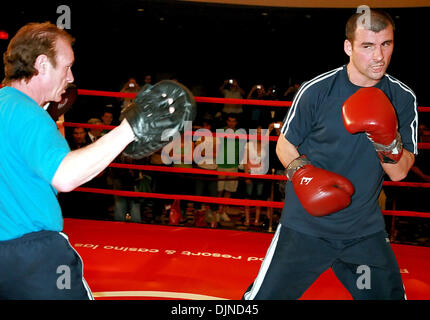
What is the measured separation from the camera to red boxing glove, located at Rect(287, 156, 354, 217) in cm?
163

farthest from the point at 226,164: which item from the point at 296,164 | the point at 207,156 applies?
the point at 296,164

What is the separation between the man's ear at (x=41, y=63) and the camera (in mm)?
1320

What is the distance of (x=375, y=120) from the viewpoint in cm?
158

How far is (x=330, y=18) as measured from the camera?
8539 millimetres

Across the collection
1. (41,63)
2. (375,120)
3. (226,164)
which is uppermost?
(41,63)

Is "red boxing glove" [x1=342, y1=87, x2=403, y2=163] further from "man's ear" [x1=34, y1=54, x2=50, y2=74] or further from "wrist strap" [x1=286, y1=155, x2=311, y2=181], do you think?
"man's ear" [x1=34, y1=54, x2=50, y2=74]

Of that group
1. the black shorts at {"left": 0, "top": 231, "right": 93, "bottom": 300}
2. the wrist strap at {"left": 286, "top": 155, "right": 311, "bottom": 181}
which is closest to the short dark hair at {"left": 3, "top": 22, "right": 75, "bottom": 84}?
the black shorts at {"left": 0, "top": 231, "right": 93, "bottom": 300}

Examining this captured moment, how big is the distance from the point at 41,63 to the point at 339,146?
42.9 inches

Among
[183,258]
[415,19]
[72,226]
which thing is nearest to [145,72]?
[415,19]

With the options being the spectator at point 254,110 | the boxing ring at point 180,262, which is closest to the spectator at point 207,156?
the boxing ring at point 180,262

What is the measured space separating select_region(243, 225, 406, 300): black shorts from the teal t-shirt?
78 cm

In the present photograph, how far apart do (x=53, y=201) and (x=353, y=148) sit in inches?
43.0

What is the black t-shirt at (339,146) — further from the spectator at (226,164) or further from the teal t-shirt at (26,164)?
the spectator at (226,164)

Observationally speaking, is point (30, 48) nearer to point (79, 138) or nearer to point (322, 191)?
point (322, 191)
